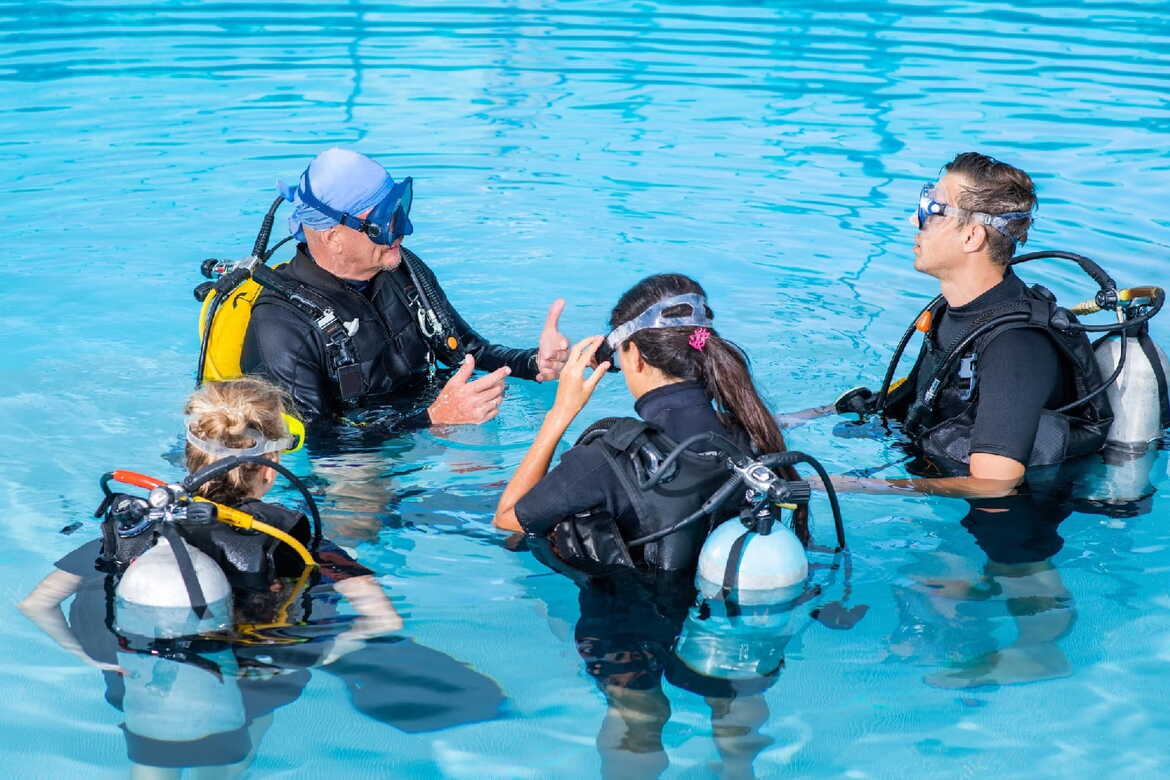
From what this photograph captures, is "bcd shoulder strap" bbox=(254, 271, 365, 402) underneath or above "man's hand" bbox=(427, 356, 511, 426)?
above

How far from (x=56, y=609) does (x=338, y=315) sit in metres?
1.86

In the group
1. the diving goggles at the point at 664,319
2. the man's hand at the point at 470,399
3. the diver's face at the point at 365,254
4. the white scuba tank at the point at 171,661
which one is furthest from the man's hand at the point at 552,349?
the white scuba tank at the point at 171,661

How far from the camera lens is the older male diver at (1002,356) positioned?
169 inches

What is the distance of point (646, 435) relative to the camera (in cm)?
361

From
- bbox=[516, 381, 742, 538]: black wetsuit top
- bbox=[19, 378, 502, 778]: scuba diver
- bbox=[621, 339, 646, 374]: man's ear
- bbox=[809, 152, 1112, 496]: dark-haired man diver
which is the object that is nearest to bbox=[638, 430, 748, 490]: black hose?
bbox=[516, 381, 742, 538]: black wetsuit top

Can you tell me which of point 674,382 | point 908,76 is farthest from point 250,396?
point 908,76

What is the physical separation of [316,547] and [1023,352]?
2.52 m

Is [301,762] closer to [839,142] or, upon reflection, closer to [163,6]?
[839,142]

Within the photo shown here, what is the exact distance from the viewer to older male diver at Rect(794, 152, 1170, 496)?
4.28 metres

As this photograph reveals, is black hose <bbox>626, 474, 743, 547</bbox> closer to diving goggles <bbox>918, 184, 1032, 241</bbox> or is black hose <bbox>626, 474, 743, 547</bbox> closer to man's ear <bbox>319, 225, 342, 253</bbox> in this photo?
diving goggles <bbox>918, 184, 1032, 241</bbox>

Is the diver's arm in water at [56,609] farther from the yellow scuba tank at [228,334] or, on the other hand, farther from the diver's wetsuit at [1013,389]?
the diver's wetsuit at [1013,389]

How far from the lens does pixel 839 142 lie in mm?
10758

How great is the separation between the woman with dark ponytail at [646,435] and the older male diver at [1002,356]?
0.93 meters

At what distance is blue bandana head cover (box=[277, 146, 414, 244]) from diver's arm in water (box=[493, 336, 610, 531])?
1582mm
